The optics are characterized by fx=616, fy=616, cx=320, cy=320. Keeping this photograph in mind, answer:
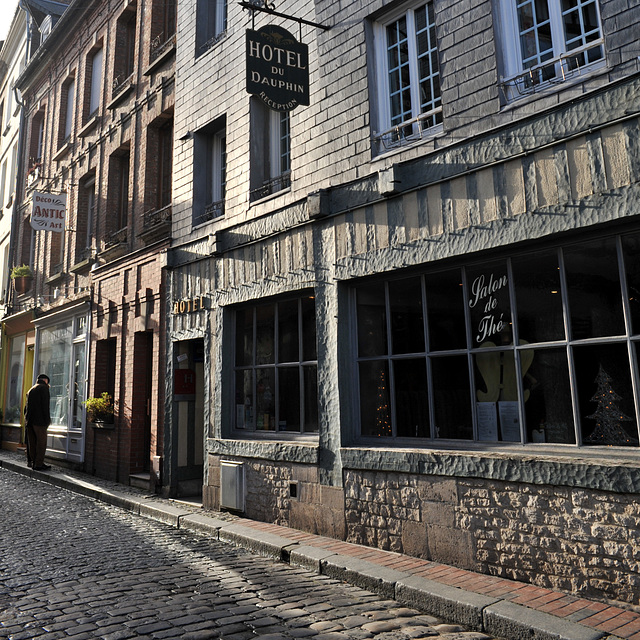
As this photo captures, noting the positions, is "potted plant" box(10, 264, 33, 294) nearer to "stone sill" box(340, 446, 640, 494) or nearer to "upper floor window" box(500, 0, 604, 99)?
"stone sill" box(340, 446, 640, 494)

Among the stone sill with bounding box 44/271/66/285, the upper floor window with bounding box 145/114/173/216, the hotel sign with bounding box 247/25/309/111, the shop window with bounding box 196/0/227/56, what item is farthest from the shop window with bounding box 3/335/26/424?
the hotel sign with bounding box 247/25/309/111

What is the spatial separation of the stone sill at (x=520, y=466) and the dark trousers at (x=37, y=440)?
29.7 feet

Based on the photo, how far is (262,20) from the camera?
27.2 ft

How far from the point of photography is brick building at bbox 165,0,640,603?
4.46 meters

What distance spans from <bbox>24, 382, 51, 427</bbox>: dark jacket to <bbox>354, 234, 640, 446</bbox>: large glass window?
877cm

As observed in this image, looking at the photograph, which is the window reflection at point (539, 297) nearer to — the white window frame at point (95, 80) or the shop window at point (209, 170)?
the shop window at point (209, 170)

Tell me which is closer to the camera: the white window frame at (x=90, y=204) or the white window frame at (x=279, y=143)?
the white window frame at (x=279, y=143)

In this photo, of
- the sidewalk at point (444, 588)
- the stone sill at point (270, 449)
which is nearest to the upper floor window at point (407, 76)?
the stone sill at point (270, 449)

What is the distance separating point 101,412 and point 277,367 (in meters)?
5.16

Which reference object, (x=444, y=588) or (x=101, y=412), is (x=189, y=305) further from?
(x=444, y=588)

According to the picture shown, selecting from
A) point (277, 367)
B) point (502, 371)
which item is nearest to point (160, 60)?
point (277, 367)

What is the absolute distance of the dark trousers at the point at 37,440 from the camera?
12.6 meters

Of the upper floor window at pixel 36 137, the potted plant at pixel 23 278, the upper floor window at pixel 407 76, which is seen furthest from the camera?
the upper floor window at pixel 36 137

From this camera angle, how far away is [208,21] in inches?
390
